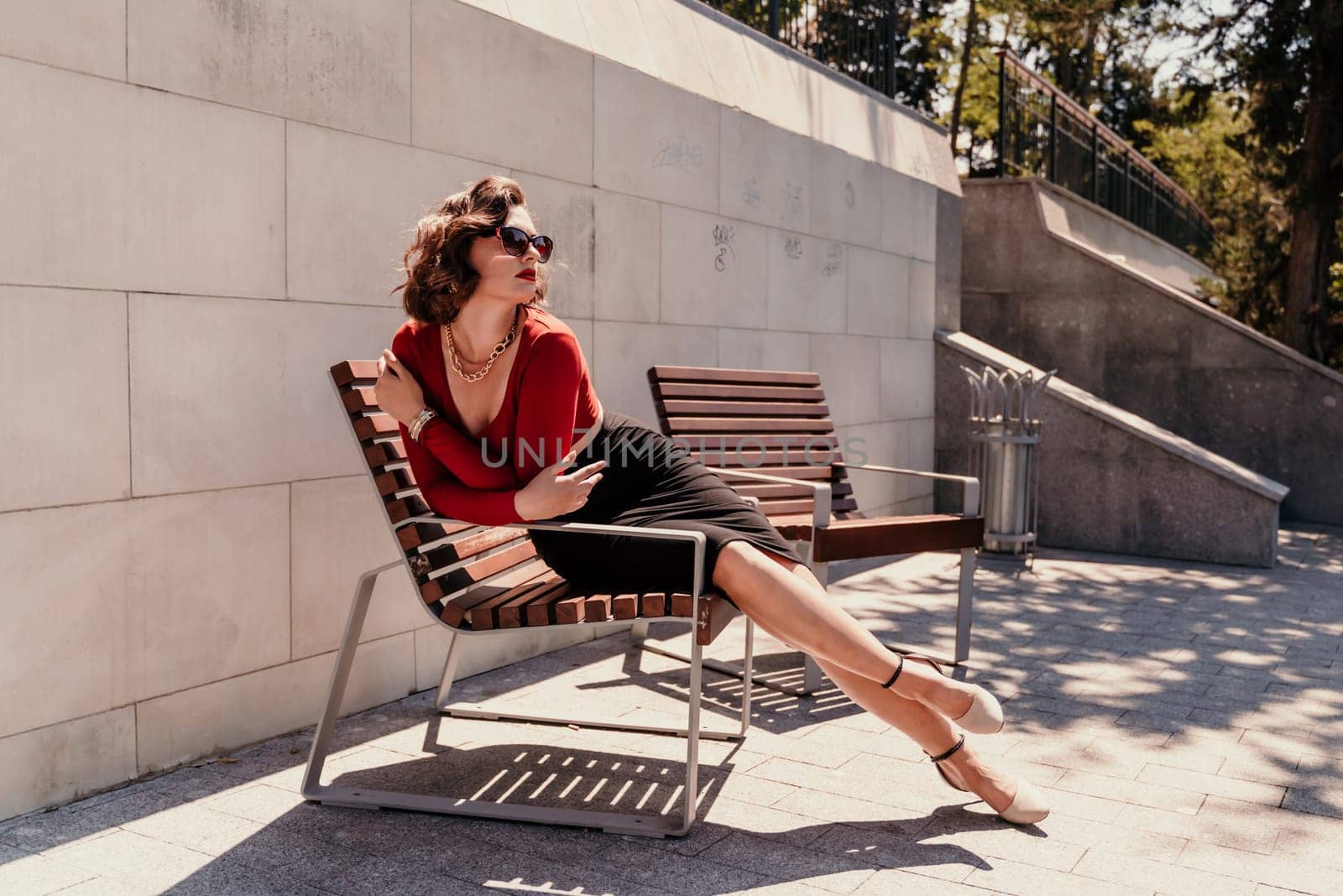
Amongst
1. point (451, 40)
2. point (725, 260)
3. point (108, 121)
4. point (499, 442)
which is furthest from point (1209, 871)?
point (725, 260)

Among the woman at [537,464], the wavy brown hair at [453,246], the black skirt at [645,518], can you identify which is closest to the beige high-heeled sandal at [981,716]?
the woman at [537,464]

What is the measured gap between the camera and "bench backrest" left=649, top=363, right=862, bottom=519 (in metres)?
5.40

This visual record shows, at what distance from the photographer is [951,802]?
3.48 m

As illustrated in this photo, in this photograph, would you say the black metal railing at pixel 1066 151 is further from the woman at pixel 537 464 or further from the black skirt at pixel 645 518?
the woman at pixel 537 464

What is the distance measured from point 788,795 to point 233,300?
2.37 meters

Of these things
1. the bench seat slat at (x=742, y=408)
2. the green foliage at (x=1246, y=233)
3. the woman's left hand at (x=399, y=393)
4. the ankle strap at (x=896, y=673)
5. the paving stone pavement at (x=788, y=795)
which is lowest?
the paving stone pavement at (x=788, y=795)

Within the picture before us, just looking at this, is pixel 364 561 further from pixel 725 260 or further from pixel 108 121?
pixel 725 260

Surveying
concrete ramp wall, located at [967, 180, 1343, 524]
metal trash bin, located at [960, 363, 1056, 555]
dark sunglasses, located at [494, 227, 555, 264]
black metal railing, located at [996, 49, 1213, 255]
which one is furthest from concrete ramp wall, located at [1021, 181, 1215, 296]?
dark sunglasses, located at [494, 227, 555, 264]

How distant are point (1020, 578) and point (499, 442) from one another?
15.4ft

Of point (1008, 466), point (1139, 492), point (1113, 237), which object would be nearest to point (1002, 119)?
point (1113, 237)

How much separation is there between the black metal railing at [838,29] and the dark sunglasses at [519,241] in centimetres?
446

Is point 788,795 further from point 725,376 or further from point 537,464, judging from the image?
point 725,376

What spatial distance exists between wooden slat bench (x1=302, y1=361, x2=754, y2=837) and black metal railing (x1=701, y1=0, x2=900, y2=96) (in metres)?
4.60

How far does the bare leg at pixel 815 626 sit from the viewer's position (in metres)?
3.18
